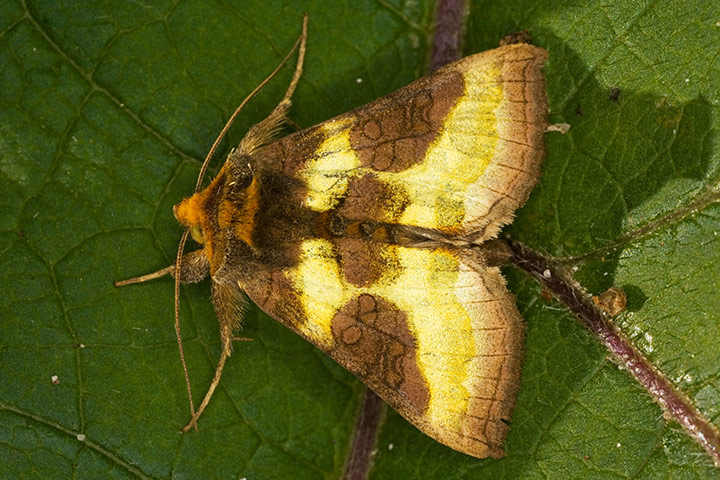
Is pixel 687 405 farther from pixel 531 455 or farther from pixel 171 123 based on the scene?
pixel 171 123

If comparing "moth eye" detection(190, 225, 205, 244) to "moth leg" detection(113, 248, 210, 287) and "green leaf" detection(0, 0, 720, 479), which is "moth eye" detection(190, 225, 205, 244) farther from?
"green leaf" detection(0, 0, 720, 479)

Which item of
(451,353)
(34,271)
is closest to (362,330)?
(451,353)

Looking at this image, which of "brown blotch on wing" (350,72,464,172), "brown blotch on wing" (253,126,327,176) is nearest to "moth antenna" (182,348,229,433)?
"brown blotch on wing" (253,126,327,176)

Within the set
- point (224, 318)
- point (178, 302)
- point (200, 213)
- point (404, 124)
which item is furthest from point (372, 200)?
point (178, 302)

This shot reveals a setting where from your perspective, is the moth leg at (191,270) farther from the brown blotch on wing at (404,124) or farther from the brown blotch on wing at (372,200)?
the brown blotch on wing at (404,124)

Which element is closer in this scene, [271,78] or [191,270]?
[191,270]

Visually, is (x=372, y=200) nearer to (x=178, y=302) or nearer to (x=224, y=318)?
(x=224, y=318)
